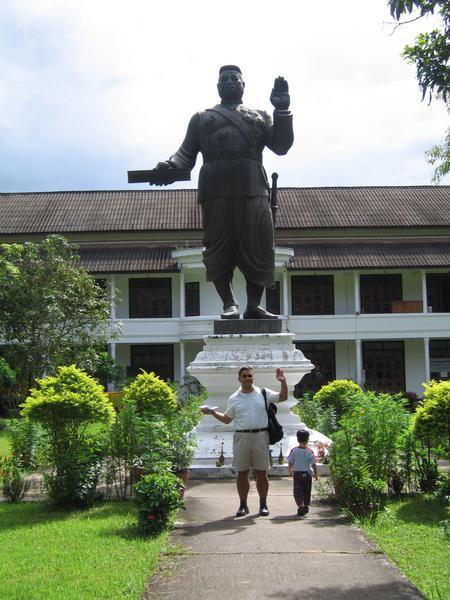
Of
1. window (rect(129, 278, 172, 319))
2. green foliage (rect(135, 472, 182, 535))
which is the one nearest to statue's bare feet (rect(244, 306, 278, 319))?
green foliage (rect(135, 472, 182, 535))

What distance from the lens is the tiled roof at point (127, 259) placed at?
25047mm

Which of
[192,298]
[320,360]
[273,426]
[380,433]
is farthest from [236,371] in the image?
[320,360]

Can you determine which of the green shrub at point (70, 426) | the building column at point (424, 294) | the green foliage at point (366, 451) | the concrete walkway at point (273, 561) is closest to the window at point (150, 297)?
the building column at point (424, 294)

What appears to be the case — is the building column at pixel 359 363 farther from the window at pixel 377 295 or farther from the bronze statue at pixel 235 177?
the bronze statue at pixel 235 177

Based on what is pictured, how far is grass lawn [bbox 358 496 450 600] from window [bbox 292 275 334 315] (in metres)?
20.9

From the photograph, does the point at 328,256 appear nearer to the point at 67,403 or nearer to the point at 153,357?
the point at 153,357

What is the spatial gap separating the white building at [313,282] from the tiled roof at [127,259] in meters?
0.05

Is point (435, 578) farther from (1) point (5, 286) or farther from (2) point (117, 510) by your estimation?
(1) point (5, 286)

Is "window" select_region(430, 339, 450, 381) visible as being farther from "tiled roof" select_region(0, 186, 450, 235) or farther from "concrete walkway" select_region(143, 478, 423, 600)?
"concrete walkway" select_region(143, 478, 423, 600)

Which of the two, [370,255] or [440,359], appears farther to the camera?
[440,359]

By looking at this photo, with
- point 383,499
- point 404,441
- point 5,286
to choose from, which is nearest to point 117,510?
point 383,499

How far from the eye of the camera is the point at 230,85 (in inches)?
311

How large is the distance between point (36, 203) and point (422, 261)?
15953 millimetres

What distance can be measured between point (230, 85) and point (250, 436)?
13.5 ft
